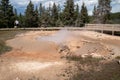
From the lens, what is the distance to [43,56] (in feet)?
84.2

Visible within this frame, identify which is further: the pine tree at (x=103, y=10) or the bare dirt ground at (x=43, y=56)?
the pine tree at (x=103, y=10)

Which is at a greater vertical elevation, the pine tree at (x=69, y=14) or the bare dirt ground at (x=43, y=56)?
the pine tree at (x=69, y=14)

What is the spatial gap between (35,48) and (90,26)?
19375 mm

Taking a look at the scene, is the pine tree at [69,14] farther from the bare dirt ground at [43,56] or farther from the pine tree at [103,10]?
the bare dirt ground at [43,56]

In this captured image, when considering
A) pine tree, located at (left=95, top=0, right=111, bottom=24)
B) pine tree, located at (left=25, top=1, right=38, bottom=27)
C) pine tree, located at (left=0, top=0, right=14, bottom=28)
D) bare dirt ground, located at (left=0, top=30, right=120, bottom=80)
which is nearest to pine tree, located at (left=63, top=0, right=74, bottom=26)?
pine tree, located at (left=95, top=0, right=111, bottom=24)

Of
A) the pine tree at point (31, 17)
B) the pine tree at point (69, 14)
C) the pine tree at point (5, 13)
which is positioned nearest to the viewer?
the pine tree at point (5, 13)

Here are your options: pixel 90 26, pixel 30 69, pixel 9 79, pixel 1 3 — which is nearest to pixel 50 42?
pixel 30 69

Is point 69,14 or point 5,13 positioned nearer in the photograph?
point 5,13

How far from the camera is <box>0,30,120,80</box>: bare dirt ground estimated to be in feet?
65.8

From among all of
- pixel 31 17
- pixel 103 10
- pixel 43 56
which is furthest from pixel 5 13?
pixel 43 56

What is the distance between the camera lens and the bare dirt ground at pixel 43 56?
65.8ft

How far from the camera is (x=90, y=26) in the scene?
4628 cm

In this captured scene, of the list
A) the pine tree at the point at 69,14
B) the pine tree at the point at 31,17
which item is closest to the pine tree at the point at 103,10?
the pine tree at the point at 69,14

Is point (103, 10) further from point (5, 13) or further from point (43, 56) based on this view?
point (43, 56)
